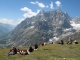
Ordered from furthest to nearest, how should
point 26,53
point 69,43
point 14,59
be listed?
point 69,43 < point 26,53 < point 14,59

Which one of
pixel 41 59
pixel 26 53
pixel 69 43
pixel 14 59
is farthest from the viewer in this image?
pixel 69 43

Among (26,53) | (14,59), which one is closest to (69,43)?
(26,53)

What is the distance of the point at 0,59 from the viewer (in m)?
46.9

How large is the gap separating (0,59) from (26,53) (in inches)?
388

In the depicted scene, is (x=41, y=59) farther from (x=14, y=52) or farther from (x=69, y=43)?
(x=69, y=43)

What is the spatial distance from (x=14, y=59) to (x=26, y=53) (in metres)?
7.80

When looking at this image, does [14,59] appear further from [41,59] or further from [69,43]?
[69,43]

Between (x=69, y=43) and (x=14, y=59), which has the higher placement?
(x=69, y=43)

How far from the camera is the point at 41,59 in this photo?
137ft

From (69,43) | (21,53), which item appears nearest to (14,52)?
(21,53)

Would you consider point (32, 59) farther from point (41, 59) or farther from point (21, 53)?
point (21, 53)

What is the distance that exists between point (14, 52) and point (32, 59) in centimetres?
1606

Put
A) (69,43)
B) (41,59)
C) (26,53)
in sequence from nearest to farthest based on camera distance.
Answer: (41,59)
(26,53)
(69,43)

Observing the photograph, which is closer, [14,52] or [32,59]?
[32,59]
